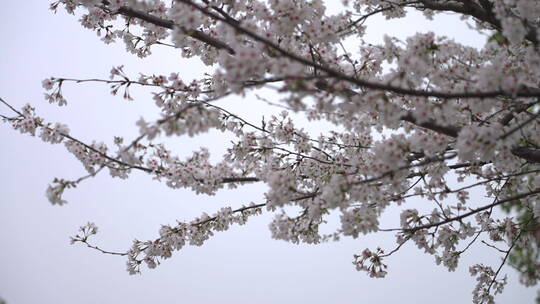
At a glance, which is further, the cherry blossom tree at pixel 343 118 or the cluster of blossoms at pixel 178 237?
the cluster of blossoms at pixel 178 237

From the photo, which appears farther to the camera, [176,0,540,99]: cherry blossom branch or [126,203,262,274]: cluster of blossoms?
[126,203,262,274]: cluster of blossoms

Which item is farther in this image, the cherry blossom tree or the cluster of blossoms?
the cluster of blossoms

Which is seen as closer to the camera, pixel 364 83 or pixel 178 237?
pixel 364 83

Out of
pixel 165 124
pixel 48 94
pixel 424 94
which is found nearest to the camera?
pixel 424 94

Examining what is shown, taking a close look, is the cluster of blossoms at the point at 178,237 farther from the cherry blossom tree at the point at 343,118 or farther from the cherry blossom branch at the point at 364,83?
the cherry blossom branch at the point at 364,83

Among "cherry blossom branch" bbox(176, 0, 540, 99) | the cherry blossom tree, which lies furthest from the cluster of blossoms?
"cherry blossom branch" bbox(176, 0, 540, 99)

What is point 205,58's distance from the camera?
Result: 18.1 feet

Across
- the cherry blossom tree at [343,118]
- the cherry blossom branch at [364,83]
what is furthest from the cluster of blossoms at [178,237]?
the cherry blossom branch at [364,83]

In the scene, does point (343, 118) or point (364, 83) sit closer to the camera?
point (364, 83)

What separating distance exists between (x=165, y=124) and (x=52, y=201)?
6.01 ft

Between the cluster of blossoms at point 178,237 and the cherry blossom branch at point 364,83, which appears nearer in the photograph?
the cherry blossom branch at point 364,83

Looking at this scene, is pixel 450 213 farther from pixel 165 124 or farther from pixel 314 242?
pixel 165 124

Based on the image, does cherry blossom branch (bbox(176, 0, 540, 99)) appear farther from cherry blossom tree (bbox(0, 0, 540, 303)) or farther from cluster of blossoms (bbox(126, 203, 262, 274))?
cluster of blossoms (bbox(126, 203, 262, 274))

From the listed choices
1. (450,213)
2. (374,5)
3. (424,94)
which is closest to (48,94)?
(424,94)
